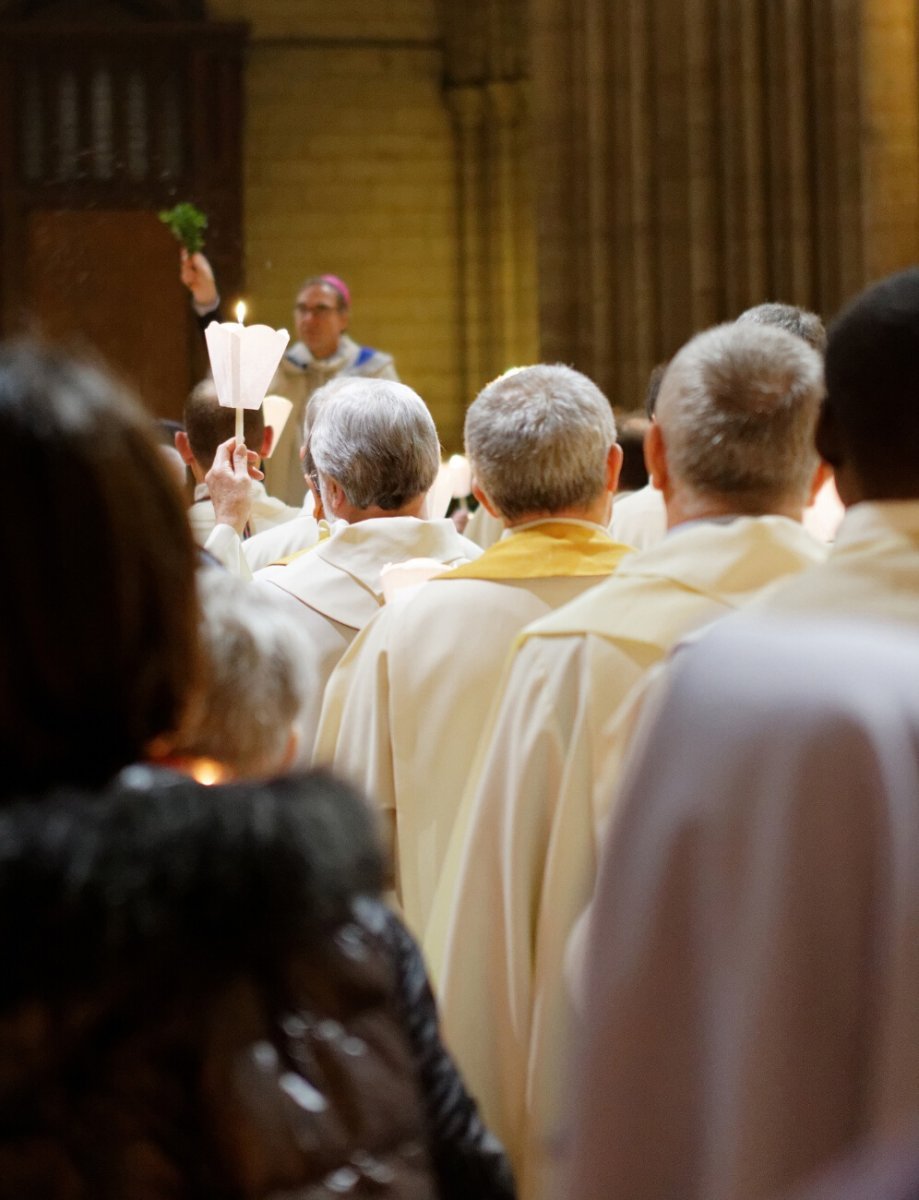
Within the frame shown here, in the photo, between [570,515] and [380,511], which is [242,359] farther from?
[570,515]

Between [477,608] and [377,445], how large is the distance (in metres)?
0.64

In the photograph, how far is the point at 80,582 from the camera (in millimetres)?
1209

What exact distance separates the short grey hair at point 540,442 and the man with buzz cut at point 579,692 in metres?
0.48

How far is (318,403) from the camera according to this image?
4.66 m

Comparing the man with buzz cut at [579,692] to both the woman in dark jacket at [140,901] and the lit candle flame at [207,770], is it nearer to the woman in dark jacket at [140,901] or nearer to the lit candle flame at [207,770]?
the lit candle flame at [207,770]

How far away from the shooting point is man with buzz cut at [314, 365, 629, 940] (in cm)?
324

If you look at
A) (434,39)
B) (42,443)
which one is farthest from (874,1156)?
(434,39)

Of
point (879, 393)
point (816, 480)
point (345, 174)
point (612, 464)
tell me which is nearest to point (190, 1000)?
point (879, 393)

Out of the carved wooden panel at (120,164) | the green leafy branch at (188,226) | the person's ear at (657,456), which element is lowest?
the person's ear at (657,456)

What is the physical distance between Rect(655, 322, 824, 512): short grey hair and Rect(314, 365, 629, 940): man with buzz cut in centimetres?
60

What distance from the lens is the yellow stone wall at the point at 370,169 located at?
13.5m

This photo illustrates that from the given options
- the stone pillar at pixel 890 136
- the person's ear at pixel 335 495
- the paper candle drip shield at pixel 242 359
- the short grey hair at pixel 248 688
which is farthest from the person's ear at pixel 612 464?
the stone pillar at pixel 890 136

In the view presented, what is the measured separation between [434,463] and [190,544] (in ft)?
8.86

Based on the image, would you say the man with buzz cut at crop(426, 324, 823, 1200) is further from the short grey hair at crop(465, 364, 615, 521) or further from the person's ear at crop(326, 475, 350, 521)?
the person's ear at crop(326, 475, 350, 521)
